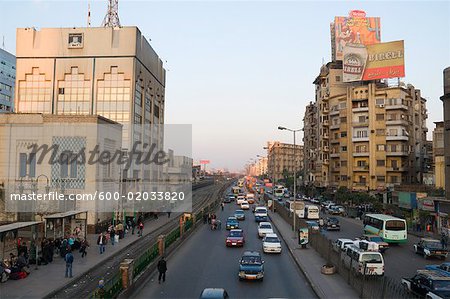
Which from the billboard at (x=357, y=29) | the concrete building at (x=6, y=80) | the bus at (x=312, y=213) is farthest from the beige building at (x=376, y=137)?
the concrete building at (x=6, y=80)

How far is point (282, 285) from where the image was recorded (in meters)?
22.2

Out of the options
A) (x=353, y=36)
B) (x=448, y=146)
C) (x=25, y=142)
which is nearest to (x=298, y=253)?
(x=448, y=146)

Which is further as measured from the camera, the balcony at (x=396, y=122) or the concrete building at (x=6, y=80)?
the concrete building at (x=6, y=80)

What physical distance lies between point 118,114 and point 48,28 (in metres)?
19.3

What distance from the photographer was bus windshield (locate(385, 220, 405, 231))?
37.2m

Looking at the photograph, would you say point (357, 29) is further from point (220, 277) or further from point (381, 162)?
point (220, 277)

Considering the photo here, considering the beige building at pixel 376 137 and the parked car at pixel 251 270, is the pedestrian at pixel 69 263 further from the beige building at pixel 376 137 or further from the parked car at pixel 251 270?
the beige building at pixel 376 137

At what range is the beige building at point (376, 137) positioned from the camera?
81.1 m

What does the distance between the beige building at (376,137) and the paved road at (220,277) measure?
175ft

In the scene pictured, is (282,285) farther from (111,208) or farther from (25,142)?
(25,142)

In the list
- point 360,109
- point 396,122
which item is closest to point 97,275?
point 396,122

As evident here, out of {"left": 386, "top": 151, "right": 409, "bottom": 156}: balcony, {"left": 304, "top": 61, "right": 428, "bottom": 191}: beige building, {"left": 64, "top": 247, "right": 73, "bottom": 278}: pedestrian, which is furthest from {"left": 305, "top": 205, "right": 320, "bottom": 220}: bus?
{"left": 64, "top": 247, "right": 73, "bottom": 278}: pedestrian

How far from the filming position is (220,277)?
23.8 m

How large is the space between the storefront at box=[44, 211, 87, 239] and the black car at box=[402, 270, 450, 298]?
2291 cm
